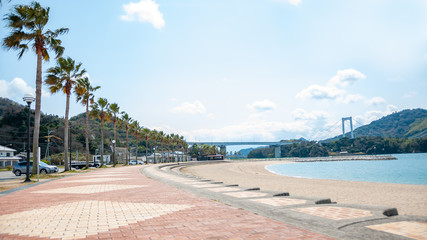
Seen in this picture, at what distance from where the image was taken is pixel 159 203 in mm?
8344

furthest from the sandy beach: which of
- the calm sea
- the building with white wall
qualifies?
the building with white wall

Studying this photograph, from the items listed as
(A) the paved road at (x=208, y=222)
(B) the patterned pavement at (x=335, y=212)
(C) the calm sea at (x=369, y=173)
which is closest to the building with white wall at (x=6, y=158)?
(C) the calm sea at (x=369, y=173)

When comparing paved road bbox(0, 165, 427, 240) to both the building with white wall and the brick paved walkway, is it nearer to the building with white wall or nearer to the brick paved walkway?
the brick paved walkway

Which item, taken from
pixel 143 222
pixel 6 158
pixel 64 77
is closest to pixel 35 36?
pixel 64 77

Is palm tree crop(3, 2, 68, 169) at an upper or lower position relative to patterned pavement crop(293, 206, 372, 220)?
upper

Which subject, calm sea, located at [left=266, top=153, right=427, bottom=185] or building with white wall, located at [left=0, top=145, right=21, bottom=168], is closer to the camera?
calm sea, located at [left=266, top=153, right=427, bottom=185]

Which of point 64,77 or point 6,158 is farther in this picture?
point 6,158

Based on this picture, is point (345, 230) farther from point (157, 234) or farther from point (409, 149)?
point (409, 149)

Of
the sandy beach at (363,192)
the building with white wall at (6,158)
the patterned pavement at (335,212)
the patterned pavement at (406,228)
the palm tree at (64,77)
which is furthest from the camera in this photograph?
the building with white wall at (6,158)

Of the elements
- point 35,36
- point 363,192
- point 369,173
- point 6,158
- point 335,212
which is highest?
point 35,36

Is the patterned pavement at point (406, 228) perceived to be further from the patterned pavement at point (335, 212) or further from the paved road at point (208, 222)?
the patterned pavement at point (335, 212)

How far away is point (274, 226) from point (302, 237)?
2.63 ft

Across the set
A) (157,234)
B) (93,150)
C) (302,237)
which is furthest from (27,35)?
(93,150)

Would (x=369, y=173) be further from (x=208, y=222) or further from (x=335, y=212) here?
(x=208, y=222)
